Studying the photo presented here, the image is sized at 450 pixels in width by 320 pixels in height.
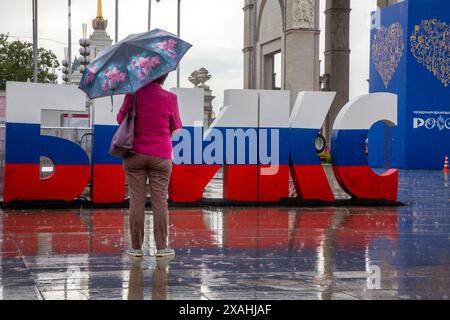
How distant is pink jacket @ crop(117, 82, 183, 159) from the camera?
7.93 metres

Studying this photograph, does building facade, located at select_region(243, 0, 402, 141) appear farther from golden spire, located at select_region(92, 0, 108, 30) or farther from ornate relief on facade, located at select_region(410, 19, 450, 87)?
golden spire, located at select_region(92, 0, 108, 30)

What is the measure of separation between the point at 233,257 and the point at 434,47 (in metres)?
27.3

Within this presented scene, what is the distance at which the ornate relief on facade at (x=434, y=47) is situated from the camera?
3309 cm

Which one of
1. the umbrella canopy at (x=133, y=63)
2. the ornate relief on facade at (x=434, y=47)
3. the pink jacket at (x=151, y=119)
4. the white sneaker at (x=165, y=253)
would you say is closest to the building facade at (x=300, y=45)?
the ornate relief on facade at (x=434, y=47)

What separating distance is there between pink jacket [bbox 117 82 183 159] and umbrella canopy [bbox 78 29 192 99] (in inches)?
7.3

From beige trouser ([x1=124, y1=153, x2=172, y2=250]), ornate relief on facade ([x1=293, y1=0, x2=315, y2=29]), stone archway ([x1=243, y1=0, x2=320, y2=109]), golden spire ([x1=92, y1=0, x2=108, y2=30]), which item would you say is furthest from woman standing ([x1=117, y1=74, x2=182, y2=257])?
golden spire ([x1=92, y1=0, x2=108, y2=30])

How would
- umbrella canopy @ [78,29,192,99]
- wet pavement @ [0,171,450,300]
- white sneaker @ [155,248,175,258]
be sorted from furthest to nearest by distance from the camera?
1. white sneaker @ [155,248,175,258]
2. umbrella canopy @ [78,29,192,99]
3. wet pavement @ [0,171,450,300]

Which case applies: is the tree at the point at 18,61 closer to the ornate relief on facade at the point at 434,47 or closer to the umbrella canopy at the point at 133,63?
the ornate relief on facade at the point at 434,47

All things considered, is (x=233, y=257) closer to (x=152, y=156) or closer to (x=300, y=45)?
(x=152, y=156)

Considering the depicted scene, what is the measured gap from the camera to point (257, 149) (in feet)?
45.9

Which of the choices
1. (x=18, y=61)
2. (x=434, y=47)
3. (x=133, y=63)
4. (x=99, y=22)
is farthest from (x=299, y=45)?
(x=99, y=22)

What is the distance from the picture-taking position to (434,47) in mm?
33281

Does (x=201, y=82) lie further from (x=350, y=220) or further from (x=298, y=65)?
(x=350, y=220)
